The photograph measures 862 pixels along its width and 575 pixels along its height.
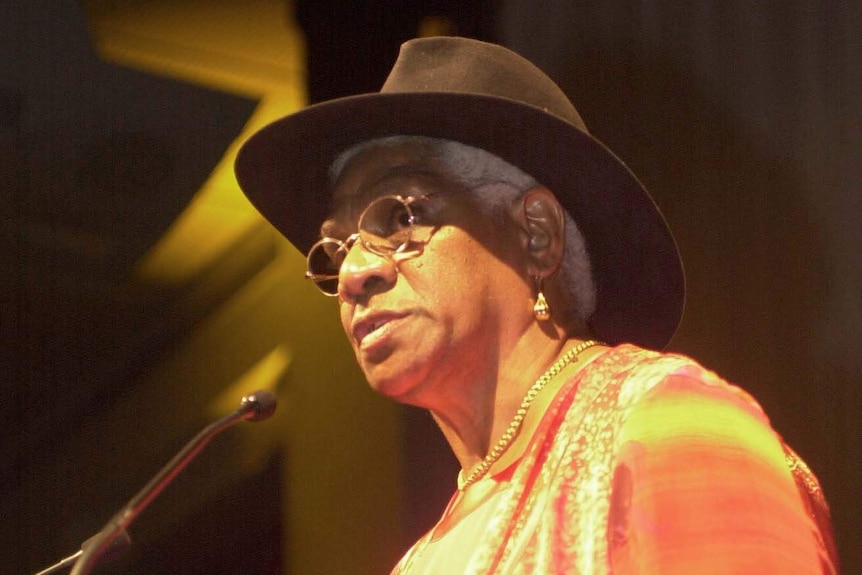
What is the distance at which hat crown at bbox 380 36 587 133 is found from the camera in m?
1.98

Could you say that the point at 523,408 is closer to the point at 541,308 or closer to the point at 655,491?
the point at 541,308

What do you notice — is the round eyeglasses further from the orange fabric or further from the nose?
the orange fabric

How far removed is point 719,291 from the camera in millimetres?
2490

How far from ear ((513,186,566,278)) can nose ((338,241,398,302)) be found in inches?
8.5

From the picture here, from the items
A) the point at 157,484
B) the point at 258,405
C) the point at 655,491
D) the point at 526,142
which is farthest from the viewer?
the point at 526,142

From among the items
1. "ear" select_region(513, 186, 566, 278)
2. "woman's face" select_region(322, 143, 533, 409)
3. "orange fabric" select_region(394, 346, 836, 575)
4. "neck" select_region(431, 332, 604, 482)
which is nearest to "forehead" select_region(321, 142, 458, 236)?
"woman's face" select_region(322, 143, 533, 409)

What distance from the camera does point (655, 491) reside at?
1.47 meters

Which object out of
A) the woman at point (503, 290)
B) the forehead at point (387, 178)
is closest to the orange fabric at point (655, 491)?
the woman at point (503, 290)

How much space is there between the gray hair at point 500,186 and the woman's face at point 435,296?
0.08ft

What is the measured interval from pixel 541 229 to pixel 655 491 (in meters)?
0.61

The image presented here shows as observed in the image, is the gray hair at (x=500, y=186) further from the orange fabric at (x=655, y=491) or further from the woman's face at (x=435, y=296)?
the orange fabric at (x=655, y=491)

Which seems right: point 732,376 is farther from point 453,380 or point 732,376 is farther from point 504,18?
point 504,18

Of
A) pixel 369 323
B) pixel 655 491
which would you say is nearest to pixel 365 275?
pixel 369 323

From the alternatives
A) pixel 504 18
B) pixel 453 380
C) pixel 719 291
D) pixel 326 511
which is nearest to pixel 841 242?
pixel 719 291
